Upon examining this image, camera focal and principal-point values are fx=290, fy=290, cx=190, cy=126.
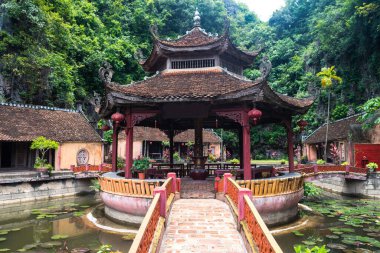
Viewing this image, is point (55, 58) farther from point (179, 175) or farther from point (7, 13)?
point (179, 175)

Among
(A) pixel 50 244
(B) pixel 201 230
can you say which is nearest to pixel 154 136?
(A) pixel 50 244

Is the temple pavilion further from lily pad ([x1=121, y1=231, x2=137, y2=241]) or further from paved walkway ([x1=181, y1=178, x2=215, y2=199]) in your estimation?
lily pad ([x1=121, y1=231, x2=137, y2=241])

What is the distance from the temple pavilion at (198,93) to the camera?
12.7m

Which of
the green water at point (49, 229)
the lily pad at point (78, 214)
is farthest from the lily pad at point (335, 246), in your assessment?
the lily pad at point (78, 214)

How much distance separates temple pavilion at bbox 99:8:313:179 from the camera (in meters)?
12.7

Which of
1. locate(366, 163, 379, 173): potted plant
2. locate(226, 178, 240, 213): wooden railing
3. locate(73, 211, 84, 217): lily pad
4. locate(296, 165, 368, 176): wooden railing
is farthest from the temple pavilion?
locate(366, 163, 379, 173): potted plant

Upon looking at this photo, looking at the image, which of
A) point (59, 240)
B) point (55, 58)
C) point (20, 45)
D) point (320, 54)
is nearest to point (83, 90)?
point (55, 58)

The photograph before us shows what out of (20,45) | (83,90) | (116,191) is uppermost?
(20,45)

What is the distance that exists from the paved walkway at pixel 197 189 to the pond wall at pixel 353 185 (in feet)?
46.6

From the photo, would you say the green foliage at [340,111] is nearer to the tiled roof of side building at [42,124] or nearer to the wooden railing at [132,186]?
the tiled roof of side building at [42,124]

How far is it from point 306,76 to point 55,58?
120 feet

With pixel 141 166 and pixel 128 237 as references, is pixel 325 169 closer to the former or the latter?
pixel 141 166

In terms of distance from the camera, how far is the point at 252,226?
22.4ft

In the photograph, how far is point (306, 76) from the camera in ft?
153
